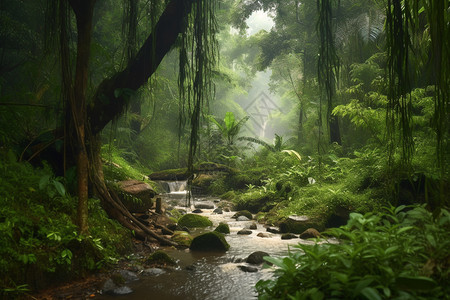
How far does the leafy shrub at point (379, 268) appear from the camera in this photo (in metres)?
1.20

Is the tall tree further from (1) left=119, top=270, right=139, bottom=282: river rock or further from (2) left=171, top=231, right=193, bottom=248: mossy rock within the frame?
(1) left=119, top=270, right=139, bottom=282: river rock

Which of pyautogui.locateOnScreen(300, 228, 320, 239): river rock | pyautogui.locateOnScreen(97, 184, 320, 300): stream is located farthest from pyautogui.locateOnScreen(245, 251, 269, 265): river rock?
pyautogui.locateOnScreen(300, 228, 320, 239): river rock

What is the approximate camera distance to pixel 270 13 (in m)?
13.2

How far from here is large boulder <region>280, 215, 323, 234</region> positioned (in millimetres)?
5832

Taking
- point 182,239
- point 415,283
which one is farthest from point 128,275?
point 415,283

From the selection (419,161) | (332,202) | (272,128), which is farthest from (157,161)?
(272,128)

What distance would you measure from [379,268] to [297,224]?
4.70 metres

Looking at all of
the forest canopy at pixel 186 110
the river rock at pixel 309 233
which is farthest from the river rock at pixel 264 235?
the forest canopy at pixel 186 110

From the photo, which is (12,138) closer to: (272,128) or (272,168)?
(272,168)

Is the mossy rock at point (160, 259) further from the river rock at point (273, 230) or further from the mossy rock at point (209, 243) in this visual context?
the river rock at point (273, 230)

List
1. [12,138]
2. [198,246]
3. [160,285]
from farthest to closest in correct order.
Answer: [198,246] → [12,138] → [160,285]

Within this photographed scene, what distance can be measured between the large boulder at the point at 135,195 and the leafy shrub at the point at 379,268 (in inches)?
149

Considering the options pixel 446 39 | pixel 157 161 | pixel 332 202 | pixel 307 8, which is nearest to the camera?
pixel 446 39

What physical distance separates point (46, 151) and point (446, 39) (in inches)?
169
